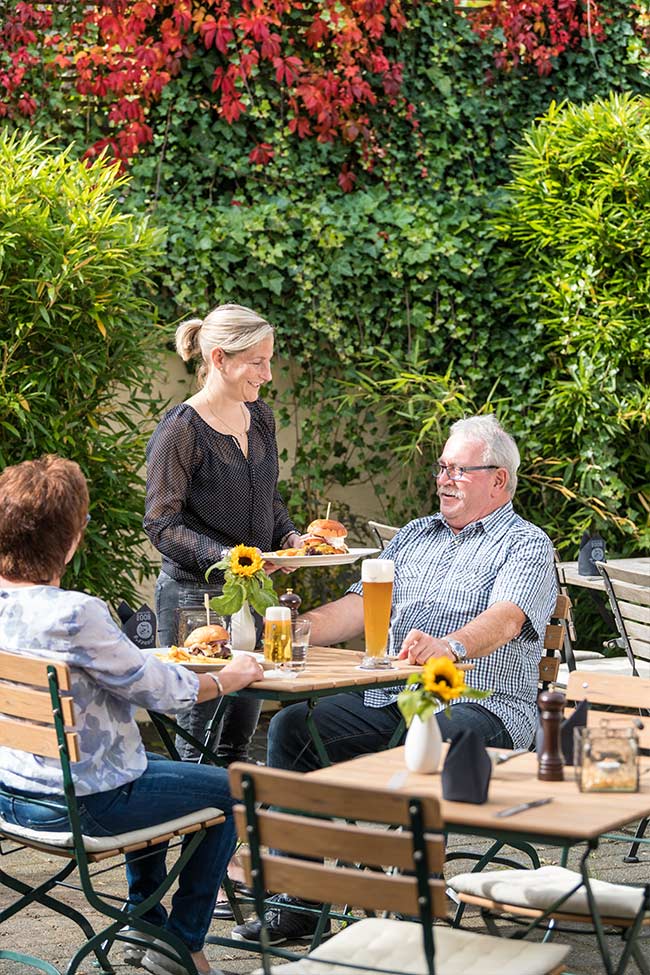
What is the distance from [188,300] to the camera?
22.4 ft

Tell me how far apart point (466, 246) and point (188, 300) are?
5.15ft

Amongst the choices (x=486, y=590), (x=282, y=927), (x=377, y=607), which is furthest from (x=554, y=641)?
(x=282, y=927)

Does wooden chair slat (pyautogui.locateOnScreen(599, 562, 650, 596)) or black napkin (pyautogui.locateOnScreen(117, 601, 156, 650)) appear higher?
black napkin (pyautogui.locateOnScreen(117, 601, 156, 650))

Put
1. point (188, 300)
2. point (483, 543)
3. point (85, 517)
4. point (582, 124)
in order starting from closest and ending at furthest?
point (85, 517) < point (483, 543) < point (188, 300) < point (582, 124)

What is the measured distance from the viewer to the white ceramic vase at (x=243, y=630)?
4.01m

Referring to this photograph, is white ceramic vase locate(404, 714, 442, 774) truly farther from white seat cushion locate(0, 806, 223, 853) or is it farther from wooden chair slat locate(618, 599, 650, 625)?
wooden chair slat locate(618, 599, 650, 625)

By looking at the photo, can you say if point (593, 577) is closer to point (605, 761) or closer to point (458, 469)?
point (458, 469)

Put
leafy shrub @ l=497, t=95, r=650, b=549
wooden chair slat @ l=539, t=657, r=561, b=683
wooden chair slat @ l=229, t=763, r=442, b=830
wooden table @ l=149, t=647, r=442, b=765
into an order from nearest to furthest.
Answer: wooden chair slat @ l=229, t=763, r=442, b=830
wooden table @ l=149, t=647, r=442, b=765
wooden chair slat @ l=539, t=657, r=561, b=683
leafy shrub @ l=497, t=95, r=650, b=549

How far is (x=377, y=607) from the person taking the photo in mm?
3871

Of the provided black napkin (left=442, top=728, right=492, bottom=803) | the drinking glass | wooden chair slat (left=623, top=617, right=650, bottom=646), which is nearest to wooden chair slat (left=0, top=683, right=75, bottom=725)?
the drinking glass

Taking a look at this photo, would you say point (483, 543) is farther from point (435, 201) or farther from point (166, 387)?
point (435, 201)

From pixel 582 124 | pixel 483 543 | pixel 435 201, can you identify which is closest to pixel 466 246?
pixel 435 201

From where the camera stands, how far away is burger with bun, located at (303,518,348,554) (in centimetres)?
455

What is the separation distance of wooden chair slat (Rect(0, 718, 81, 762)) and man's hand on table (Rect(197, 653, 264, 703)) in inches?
14.3
